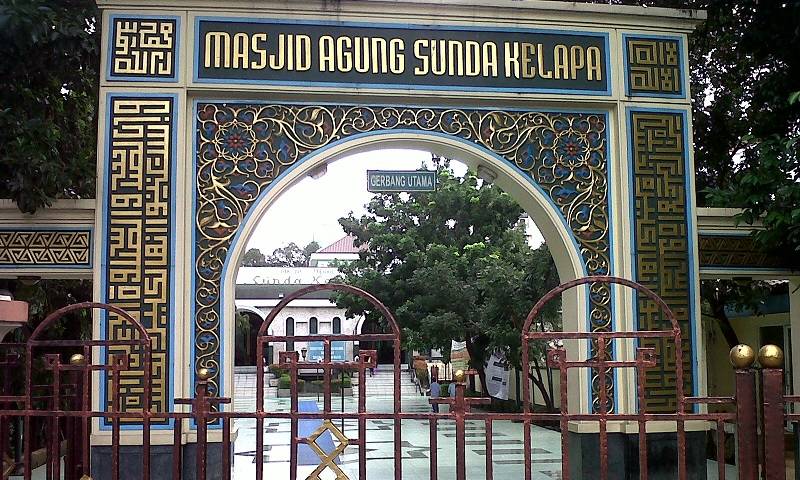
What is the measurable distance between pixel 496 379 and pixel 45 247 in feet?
44.6

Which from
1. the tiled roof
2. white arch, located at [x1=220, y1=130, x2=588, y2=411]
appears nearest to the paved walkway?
white arch, located at [x1=220, y1=130, x2=588, y2=411]

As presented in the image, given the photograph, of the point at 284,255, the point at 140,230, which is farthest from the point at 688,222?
the point at 284,255

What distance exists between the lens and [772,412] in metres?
2.88

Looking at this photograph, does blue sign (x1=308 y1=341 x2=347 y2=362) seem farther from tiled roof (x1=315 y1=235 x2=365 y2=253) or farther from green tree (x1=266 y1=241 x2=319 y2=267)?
green tree (x1=266 y1=241 x2=319 y2=267)

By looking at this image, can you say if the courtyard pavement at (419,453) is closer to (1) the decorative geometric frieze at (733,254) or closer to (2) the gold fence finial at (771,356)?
(1) the decorative geometric frieze at (733,254)

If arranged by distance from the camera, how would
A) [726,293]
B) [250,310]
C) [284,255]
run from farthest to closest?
[284,255] → [250,310] → [726,293]

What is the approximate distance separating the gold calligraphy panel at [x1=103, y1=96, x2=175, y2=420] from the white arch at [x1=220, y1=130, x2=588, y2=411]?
14.5 inches

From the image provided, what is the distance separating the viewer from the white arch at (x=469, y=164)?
5.20m

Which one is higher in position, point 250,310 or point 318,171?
point 318,171

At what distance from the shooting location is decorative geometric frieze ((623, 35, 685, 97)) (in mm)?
5586

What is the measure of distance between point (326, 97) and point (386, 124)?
1.37ft

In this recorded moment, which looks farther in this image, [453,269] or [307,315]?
[307,315]

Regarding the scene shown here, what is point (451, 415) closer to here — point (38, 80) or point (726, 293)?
point (38, 80)

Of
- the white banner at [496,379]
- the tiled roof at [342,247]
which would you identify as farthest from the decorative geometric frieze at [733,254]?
the tiled roof at [342,247]
